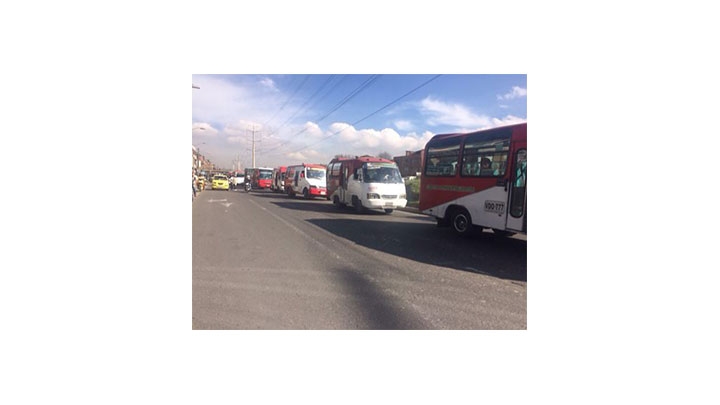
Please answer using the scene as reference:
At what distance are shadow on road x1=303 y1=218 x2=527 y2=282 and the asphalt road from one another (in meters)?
0.02

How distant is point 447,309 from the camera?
3529 millimetres

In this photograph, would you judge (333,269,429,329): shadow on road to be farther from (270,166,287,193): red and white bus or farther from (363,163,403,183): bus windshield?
(270,166,287,193): red and white bus

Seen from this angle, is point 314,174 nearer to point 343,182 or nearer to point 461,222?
point 343,182

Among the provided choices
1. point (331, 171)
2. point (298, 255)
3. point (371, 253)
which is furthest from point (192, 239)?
point (331, 171)

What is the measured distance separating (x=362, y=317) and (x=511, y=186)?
3.88 meters

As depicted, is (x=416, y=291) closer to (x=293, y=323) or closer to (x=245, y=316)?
(x=293, y=323)

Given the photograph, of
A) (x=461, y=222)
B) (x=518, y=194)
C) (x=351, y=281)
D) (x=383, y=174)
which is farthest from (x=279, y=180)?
(x=351, y=281)

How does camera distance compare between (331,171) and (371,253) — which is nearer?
(371,253)

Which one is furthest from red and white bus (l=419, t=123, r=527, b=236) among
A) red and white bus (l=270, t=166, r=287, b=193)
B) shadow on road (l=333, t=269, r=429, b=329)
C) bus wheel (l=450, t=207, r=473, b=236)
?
red and white bus (l=270, t=166, r=287, b=193)

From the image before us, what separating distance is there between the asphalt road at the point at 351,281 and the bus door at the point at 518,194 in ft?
1.69

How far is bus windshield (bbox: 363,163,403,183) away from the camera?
1065 centimetres

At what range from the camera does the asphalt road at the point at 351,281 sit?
3363 mm

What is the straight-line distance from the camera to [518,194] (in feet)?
18.9

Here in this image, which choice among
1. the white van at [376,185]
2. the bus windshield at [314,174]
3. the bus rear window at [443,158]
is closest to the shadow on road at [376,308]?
the bus rear window at [443,158]
